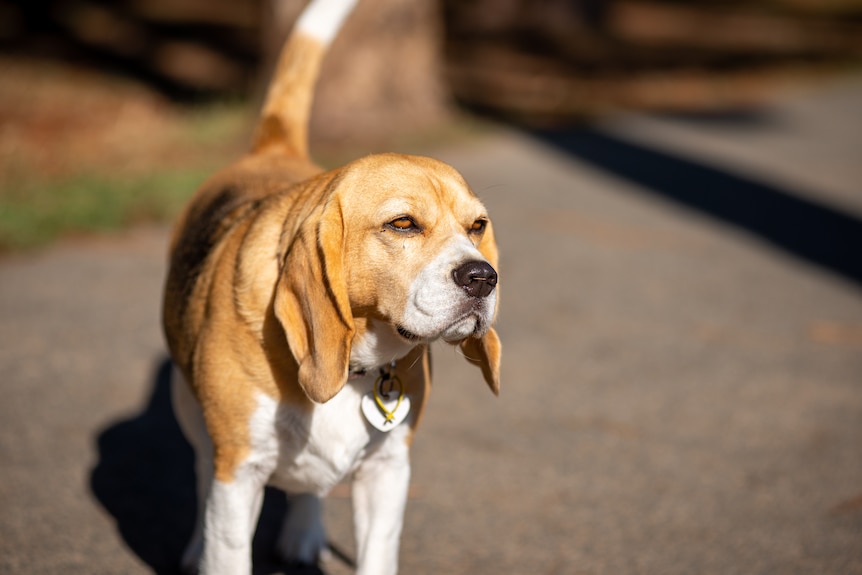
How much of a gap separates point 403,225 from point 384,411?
22.1 inches

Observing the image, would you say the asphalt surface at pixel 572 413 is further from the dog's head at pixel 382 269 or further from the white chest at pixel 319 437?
the dog's head at pixel 382 269

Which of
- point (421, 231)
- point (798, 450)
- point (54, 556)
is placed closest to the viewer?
point (421, 231)

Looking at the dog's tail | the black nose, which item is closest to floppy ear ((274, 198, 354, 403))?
the black nose

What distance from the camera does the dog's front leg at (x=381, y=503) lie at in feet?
9.56

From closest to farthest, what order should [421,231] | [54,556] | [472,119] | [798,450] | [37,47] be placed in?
[421,231] → [54,556] → [798,450] → [472,119] → [37,47]

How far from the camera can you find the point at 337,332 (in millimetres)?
2615

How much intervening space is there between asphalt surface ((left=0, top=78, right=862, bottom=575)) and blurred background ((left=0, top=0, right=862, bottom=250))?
1.37 m

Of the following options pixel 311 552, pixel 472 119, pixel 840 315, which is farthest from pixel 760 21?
pixel 311 552

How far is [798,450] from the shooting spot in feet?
15.4

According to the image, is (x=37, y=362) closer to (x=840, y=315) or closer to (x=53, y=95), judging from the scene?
(x=840, y=315)

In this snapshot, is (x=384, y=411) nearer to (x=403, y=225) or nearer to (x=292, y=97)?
(x=403, y=225)

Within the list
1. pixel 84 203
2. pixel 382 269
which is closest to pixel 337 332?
pixel 382 269

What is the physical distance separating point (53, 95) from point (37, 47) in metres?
4.69

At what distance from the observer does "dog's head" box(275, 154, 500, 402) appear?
8.52 feet
